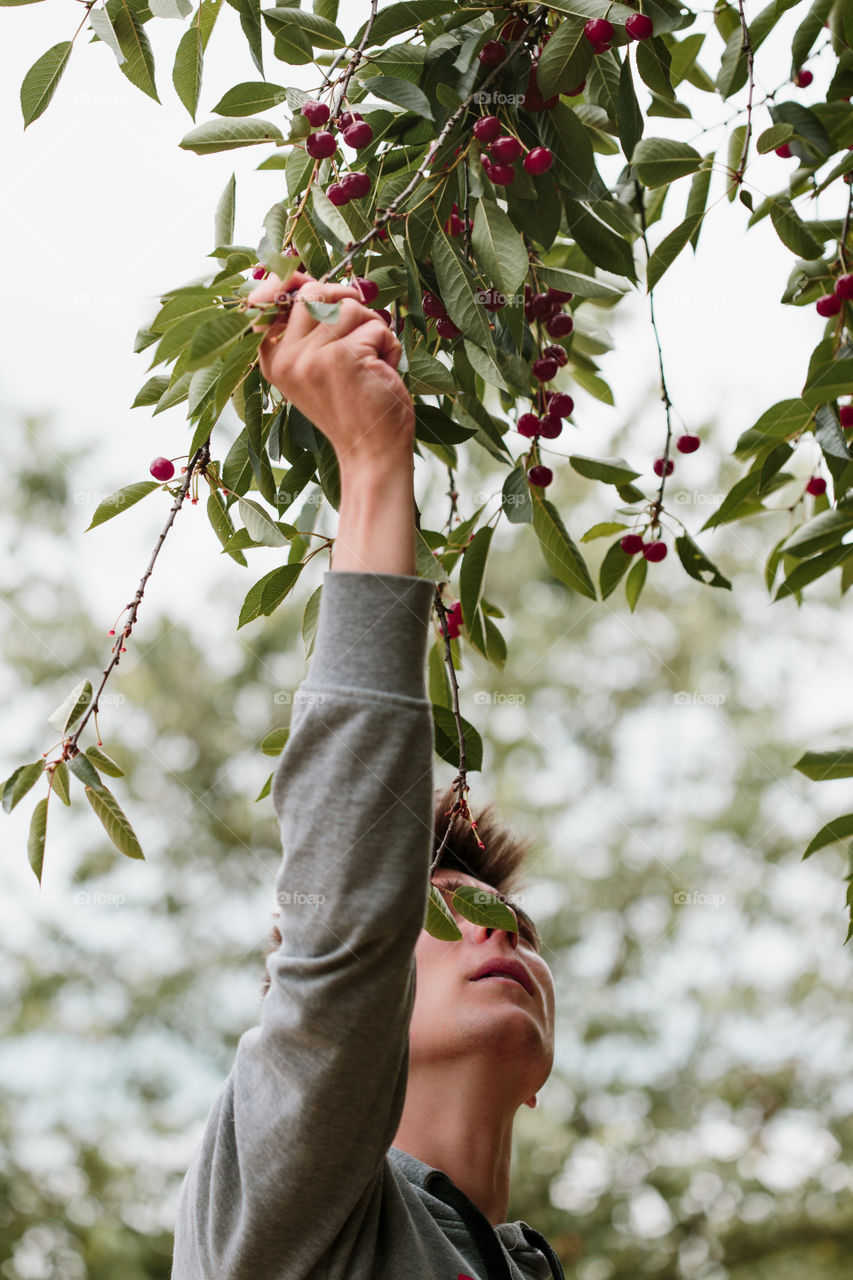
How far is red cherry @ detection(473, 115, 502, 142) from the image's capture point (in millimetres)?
822

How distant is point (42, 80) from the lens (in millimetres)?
880

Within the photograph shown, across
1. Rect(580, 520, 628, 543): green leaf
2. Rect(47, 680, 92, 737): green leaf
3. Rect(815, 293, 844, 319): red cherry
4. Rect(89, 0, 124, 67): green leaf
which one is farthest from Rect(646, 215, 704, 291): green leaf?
Rect(47, 680, 92, 737): green leaf

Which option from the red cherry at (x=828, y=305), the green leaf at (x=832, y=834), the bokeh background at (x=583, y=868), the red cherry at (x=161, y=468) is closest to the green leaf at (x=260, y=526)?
the red cherry at (x=161, y=468)

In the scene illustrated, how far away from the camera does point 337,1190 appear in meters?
0.60

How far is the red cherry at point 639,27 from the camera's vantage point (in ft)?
2.68

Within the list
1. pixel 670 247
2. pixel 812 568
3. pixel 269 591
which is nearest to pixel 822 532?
pixel 812 568

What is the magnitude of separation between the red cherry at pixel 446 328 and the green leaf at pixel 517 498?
141 mm

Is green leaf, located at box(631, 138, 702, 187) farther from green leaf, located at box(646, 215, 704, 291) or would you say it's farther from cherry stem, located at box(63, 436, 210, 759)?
cherry stem, located at box(63, 436, 210, 759)

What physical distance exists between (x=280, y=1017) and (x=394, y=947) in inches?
2.7

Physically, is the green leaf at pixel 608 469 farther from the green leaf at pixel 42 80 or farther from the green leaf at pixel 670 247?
the green leaf at pixel 42 80

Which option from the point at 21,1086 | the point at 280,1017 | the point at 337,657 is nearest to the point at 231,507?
the point at 337,657

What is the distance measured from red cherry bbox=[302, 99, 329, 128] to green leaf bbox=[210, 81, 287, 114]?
44 millimetres

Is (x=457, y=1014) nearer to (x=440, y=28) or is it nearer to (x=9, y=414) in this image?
(x=440, y=28)

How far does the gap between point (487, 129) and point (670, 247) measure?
21cm
